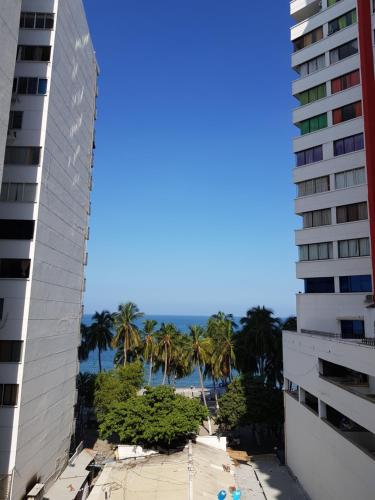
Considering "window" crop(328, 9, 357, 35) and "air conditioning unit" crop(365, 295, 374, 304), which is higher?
"window" crop(328, 9, 357, 35)

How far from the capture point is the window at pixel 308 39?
4381 centimetres

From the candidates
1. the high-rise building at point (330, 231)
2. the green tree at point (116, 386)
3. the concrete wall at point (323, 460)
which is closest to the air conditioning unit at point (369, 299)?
Result: the high-rise building at point (330, 231)

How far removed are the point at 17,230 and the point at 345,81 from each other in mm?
33186

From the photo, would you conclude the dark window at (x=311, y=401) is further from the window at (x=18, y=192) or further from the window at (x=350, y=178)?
the window at (x=18, y=192)

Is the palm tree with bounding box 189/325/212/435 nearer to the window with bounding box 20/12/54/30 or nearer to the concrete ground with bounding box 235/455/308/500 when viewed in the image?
the concrete ground with bounding box 235/455/308/500

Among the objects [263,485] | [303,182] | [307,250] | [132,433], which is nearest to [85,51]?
[303,182]

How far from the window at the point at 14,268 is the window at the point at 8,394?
7.77 m

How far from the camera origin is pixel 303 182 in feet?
143

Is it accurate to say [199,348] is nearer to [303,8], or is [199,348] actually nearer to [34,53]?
[34,53]

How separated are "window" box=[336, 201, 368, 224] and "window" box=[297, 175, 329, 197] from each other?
9.48 feet

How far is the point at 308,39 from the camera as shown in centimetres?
4503

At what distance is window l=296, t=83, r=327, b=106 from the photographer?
42.7 m

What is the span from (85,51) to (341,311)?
120ft

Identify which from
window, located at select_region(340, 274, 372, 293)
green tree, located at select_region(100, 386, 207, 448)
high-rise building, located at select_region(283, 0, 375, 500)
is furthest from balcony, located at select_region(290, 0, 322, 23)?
green tree, located at select_region(100, 386, 207, 448)
